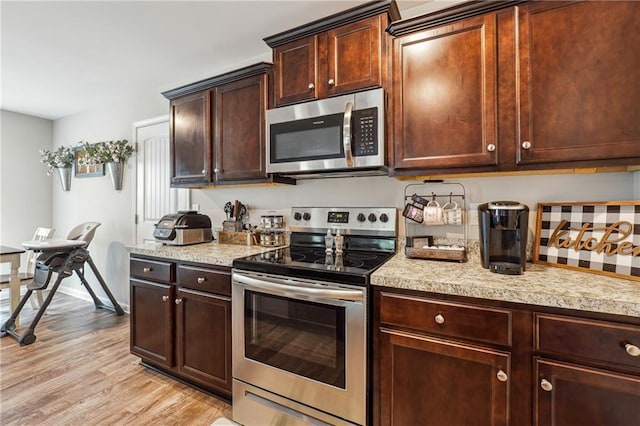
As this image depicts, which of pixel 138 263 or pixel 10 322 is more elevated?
pixel 138 263

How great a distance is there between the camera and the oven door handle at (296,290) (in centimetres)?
140

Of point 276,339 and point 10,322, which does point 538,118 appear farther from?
point 10,322

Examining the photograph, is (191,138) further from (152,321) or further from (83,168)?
(83,168)

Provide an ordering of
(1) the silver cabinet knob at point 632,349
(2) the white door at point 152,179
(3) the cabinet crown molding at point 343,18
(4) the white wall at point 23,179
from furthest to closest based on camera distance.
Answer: (4) the white wall at point 23,179 < (2) the white door at point 152,179 < (3) the cabinet crown molding at point 343,18 < (1) the silver cabinet knob at point 632,349

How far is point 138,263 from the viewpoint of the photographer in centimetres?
228

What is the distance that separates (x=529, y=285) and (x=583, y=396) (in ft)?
1.31

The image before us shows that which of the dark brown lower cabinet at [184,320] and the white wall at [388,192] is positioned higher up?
the white wall at [388,192]

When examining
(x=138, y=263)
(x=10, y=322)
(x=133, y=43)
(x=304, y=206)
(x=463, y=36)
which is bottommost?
(x=10, y=322)

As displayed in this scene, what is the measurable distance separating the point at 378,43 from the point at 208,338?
203 centimetres

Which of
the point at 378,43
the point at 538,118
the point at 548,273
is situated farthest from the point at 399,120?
the point at 548,273

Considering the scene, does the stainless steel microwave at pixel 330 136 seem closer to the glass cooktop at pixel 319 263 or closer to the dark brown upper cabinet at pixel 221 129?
the dark brown upper cabinet at pixel 221 129

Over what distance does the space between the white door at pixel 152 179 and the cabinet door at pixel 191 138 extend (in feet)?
1.89

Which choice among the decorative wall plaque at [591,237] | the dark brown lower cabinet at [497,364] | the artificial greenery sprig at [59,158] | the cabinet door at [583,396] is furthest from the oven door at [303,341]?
the artificial greenery sprig at [59,158]

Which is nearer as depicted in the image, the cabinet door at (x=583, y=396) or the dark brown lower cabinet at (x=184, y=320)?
the cabinet door at (x=583, y=396)
